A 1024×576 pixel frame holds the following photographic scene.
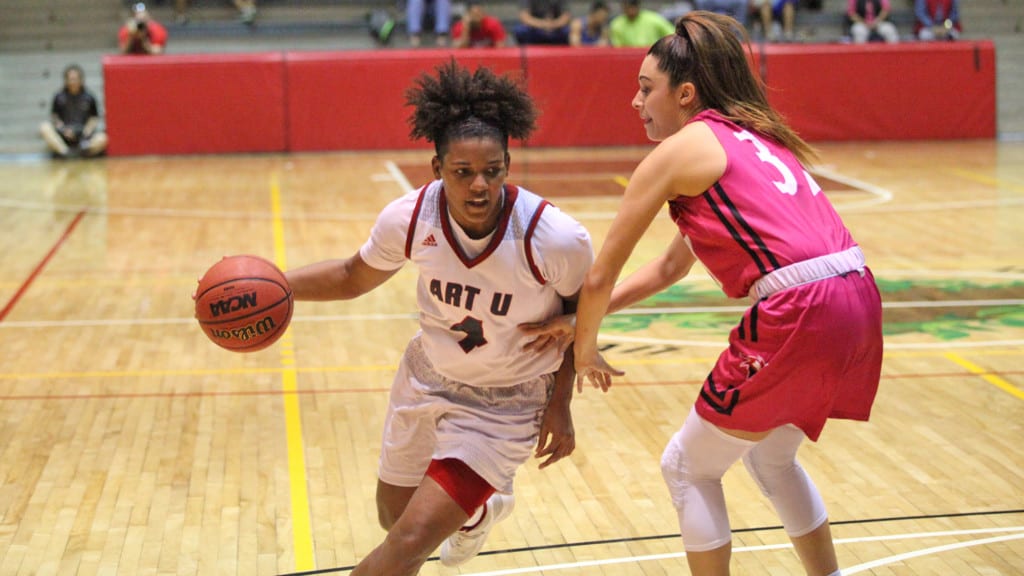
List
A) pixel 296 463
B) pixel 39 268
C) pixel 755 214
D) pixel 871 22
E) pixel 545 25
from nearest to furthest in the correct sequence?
pixel 755 214 < pixel 296 463 < pixel 39 268 < pixel 545 25 < pixel 871 22

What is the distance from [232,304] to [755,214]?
1.68m

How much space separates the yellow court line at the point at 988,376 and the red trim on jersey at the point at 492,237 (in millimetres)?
3897

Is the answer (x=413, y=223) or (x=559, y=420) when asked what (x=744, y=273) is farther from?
(x=413, y=223)

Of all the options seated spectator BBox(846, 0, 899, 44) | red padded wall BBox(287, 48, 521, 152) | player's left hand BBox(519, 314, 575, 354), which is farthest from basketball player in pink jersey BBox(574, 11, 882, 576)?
seated spectator BBox(846, 0, 899, 44)

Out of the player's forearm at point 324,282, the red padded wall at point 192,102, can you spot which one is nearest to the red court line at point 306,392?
the player's forearm at point 324,282

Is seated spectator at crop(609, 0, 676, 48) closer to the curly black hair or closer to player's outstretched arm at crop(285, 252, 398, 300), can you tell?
player's outstretched arm at crop(285, 252, 398, 300)

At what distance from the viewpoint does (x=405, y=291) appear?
30.5ft

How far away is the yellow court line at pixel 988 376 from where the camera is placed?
6.64m

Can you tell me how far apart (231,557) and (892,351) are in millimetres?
4384

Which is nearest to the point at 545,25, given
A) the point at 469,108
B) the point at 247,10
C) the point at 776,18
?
the point at 776,18

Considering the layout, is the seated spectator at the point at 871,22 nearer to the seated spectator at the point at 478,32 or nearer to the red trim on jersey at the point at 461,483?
the seated spectator at the point at 478,32

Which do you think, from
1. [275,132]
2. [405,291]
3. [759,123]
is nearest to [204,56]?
[275,132]

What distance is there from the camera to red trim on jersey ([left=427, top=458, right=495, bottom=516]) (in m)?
3.61

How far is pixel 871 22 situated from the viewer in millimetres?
19922
